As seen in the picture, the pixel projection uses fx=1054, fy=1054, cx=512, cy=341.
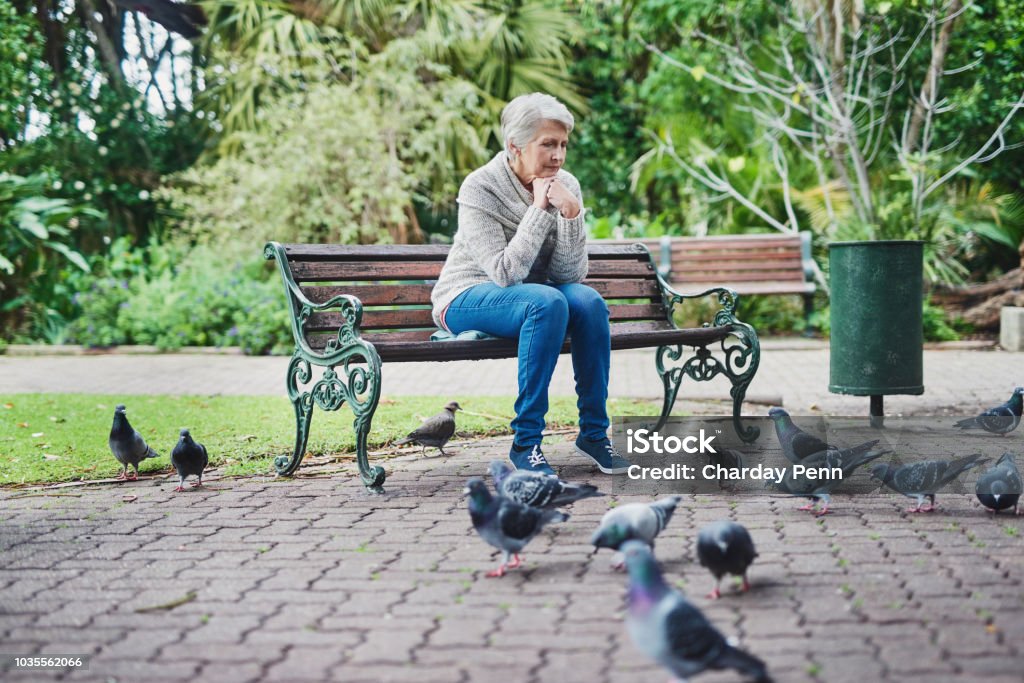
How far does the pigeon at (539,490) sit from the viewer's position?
3.95 metres

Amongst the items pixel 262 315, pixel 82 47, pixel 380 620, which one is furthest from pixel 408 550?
pixel 82 47

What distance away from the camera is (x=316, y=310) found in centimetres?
530

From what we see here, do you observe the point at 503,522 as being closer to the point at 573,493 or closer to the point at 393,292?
the point at 573,493

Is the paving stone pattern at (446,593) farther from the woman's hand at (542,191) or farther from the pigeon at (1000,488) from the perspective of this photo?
the woman's hand at (542,191)

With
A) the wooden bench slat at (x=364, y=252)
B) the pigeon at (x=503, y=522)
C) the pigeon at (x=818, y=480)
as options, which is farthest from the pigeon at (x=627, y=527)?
the wooden bench slat at (x=364, y=252)

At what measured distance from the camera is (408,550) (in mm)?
3910

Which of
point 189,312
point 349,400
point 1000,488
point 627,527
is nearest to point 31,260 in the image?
point 189,312

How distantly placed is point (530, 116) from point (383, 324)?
1.45 m

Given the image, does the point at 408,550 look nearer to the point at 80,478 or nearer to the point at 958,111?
the point at 80,478

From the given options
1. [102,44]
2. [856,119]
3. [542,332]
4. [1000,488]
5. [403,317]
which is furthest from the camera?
[102,44]

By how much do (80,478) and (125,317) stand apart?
7.61 metres

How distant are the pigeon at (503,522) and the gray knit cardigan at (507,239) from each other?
5.37 ft

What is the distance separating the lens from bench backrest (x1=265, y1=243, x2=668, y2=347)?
5.50 metres

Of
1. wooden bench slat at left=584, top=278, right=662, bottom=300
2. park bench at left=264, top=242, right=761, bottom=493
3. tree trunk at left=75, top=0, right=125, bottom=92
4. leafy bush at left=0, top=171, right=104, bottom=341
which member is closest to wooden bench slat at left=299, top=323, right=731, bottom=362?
park bench at left=264, top=242, right=761, bottom=493
